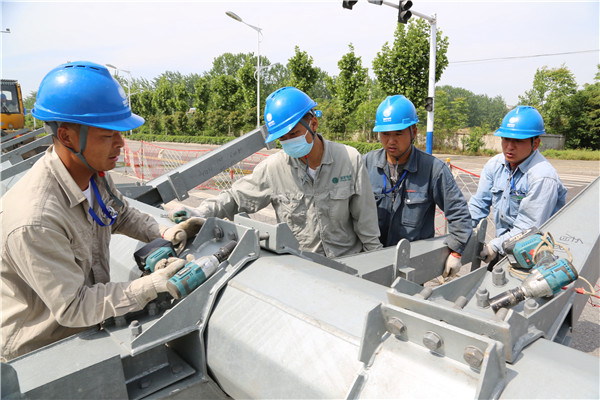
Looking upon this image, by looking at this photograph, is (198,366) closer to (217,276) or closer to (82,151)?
(217,276)

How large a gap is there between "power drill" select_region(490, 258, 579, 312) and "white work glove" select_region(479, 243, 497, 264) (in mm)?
1661

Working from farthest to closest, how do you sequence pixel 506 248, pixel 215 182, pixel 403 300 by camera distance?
pixel 215 182 → pixel 506 248 → pixel 403 300

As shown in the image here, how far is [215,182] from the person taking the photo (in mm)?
12750

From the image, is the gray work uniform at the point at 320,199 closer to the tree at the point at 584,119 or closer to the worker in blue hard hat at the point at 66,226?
the worker in blue hard hat at the point at 66,226

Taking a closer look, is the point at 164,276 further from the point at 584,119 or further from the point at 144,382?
the point at 584,119

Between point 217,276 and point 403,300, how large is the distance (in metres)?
0.79

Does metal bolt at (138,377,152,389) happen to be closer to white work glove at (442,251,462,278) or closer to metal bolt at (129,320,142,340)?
metal bolt at (129,320,142,340)

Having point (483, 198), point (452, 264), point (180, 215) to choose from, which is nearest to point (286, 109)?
point (180, 215)

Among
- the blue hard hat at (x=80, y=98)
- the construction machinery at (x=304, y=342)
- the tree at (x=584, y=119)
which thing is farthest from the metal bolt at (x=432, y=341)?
the tree at (x=584, y=119)

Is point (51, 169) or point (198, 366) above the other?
point (51, 169)

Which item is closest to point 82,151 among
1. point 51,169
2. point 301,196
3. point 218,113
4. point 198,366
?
point 51,169

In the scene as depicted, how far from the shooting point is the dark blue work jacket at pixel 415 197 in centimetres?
298

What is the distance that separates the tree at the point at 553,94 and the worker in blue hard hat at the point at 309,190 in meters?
33.8

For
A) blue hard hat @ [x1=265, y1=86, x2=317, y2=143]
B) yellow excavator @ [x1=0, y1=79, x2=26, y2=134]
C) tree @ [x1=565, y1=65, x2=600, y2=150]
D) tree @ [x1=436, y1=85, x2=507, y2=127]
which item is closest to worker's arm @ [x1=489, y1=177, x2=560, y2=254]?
blue hard hat @ [x1=265, y1=86, x2=317, y2=143]
